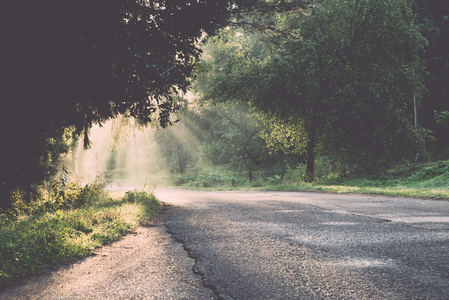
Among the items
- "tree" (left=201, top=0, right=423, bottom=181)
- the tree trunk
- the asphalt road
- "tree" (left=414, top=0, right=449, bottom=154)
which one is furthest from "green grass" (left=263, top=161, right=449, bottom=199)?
"tree" (left=414, top=0, right=449, bottom=154)

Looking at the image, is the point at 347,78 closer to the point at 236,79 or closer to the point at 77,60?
the point at 236,79

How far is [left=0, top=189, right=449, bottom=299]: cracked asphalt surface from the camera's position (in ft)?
9.89

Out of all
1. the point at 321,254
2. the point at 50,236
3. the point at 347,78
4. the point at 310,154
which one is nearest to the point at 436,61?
the point at 347,78

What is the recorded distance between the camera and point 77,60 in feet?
18.3

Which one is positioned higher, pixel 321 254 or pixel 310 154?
pixel 310 154

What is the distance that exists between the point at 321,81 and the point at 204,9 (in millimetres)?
13803

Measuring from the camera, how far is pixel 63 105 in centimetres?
703

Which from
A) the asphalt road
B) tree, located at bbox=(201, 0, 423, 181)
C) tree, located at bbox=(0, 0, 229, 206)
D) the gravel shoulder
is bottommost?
the gravel shoulder

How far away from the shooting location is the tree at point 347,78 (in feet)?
59.8

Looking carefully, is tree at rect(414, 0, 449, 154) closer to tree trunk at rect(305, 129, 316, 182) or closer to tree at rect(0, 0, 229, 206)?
tree trunk at rect(305, 129, 316, 182)

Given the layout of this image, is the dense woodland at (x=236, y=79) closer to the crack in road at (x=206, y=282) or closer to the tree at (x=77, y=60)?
the tree at (x=77, y=60)

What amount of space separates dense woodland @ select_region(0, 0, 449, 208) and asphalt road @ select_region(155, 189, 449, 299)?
3.42 m

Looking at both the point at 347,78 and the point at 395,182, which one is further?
the point at 347,78

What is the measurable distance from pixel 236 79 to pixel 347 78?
644 centimetres
